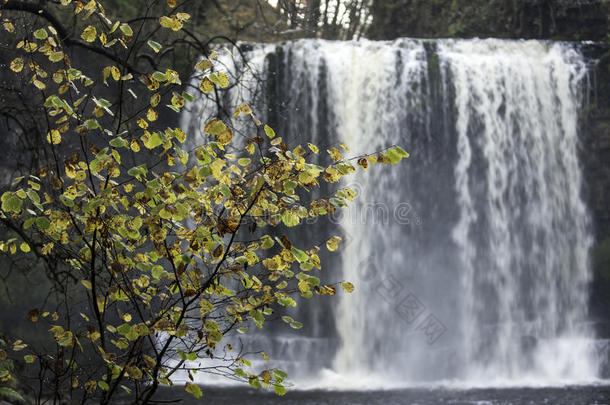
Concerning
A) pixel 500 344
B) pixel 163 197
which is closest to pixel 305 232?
pixel 500 344

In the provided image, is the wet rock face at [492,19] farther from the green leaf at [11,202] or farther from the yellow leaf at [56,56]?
the green leaf at [11,202]

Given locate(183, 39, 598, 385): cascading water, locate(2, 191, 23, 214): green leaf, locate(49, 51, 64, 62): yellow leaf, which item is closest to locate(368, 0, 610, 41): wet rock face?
locate(183, 39, 598, 385): cascading water

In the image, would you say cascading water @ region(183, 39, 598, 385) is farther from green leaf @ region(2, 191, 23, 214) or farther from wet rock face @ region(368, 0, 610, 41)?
green leaf @ region(2, 191, 23, 214)

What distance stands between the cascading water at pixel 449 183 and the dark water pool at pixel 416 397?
2136 millimetres

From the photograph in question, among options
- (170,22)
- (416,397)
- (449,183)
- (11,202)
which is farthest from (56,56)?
(449,183)

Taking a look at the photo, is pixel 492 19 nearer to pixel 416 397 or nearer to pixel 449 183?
pixel 449 183

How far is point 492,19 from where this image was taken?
14.1 metres

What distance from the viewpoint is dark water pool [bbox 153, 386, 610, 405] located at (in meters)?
7.50

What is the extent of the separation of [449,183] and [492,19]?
489cm

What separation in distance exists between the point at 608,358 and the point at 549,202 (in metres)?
2.48

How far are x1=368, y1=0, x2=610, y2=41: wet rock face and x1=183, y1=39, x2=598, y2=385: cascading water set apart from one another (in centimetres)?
202

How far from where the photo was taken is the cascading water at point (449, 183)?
10.6 meters

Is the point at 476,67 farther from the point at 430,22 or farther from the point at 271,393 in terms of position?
the point at 271,393

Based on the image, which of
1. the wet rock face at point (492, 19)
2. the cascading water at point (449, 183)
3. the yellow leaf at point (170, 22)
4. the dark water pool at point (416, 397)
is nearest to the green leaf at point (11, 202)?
the yellow leaf at point (170, 22)
